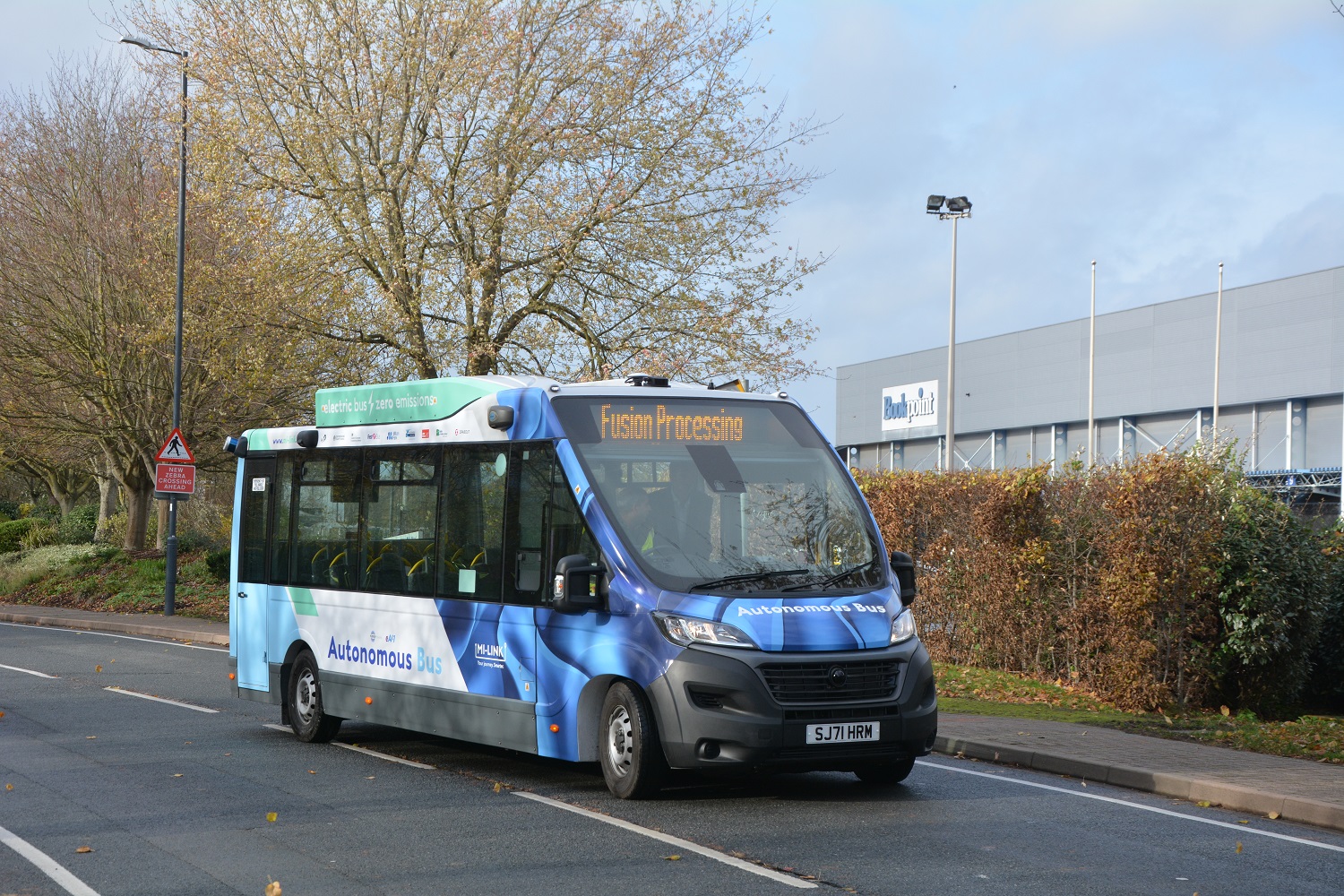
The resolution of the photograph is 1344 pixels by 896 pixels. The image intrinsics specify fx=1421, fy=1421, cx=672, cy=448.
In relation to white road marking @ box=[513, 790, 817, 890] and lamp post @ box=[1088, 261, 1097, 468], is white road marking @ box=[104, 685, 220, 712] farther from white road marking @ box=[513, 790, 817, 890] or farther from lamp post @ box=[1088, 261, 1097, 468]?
lamp post @ box=[1088, 261, 1097, 468]

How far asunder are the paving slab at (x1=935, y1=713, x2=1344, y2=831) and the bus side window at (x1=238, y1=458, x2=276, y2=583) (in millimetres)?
6210

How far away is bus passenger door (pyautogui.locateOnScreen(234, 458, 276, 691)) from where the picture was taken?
12758 mm

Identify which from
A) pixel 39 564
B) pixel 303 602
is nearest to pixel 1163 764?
pixel 303 602

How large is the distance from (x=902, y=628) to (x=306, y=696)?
18.4ft

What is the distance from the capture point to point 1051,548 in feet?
51.5

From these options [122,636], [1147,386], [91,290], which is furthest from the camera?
[1147,386]

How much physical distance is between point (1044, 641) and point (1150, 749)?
4.86 m

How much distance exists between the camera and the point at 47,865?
6988 mm

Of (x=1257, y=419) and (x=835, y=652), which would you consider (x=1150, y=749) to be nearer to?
(x=835, y=652)

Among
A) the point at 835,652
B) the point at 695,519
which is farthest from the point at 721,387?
the point at 835,652

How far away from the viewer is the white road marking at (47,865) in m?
6.48

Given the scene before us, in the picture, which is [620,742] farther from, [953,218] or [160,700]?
[953,218]

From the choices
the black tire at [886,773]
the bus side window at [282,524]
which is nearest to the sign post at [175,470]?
the bus side window at [282,524]

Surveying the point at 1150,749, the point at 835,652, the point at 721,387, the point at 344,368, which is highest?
the point at 344,368
